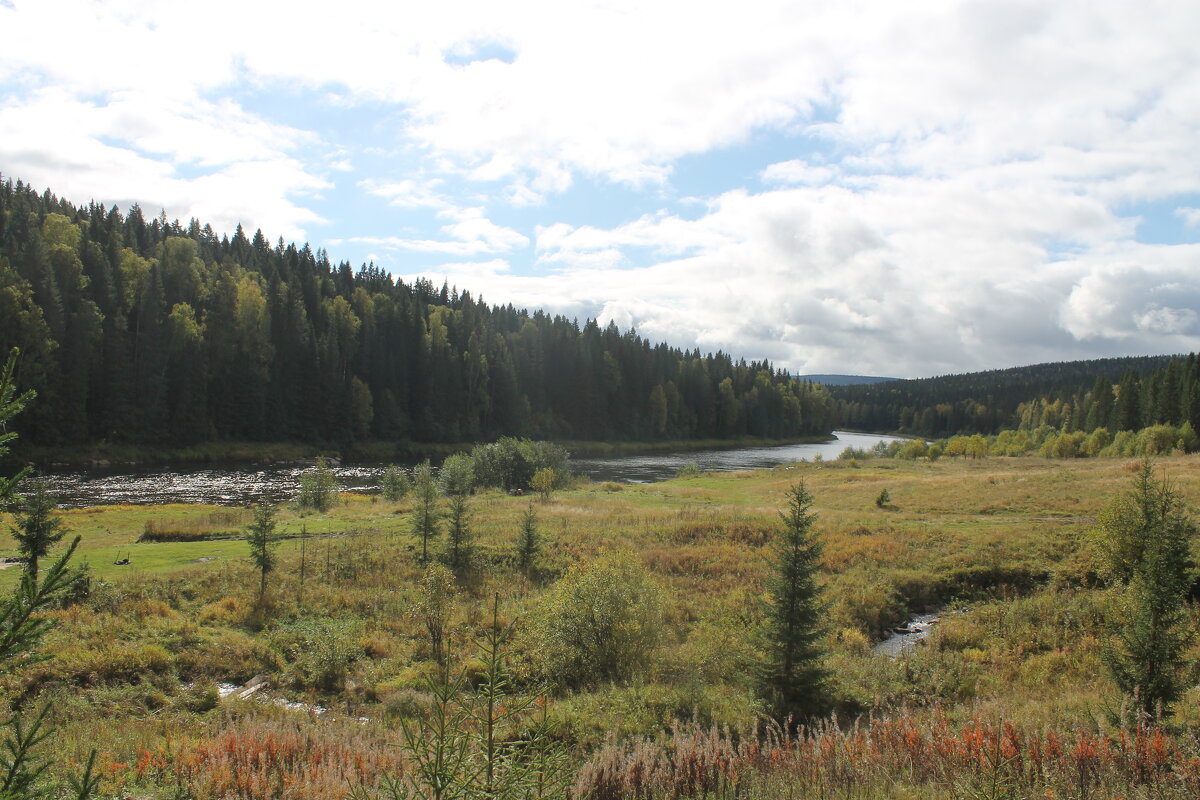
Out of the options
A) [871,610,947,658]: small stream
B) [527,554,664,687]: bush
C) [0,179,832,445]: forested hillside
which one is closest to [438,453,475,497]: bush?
[527,554,664,687]: bush

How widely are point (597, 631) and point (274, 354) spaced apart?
85.1m

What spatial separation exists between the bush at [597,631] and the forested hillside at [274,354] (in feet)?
225

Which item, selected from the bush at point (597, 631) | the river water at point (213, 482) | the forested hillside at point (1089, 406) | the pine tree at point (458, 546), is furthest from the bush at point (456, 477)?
the forested hillside at point (1089, 406)

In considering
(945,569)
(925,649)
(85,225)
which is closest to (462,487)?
(945,569)

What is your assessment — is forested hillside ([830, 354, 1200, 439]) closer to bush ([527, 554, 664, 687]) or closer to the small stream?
the small stream

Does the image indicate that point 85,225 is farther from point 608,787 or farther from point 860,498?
point 608,787

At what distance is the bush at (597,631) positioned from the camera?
50.3 feet

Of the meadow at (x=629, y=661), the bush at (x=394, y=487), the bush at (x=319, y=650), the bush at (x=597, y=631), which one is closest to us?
the meadow at (x=629, y=661)

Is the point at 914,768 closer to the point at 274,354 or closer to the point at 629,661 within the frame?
the point at 629,661

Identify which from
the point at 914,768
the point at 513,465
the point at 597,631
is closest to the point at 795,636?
the point at 914,768

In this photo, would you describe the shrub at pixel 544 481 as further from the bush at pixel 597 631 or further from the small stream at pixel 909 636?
the bush at pixel 597 631

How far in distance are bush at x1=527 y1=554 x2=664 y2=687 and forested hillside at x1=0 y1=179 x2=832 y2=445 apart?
225ft

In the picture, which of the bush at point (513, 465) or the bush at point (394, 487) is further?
the bush at point (513, 465)

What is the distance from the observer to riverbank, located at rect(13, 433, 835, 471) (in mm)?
60438
